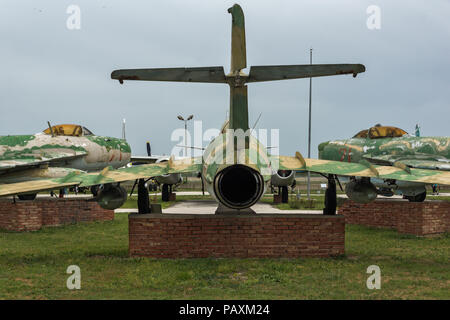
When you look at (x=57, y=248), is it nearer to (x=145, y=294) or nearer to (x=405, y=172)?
(x=145, y=294)

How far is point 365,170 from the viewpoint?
10.5m

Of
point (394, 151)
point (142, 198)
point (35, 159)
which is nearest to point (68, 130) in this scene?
point (35, 159)

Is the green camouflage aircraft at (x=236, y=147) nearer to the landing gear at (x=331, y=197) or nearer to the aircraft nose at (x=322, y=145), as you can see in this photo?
the landing gear at (x=331, y=197)

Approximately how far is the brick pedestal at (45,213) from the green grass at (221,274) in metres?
2.84

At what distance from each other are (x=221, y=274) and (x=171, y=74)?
4114 millimetres

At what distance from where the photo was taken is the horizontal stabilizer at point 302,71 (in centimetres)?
891

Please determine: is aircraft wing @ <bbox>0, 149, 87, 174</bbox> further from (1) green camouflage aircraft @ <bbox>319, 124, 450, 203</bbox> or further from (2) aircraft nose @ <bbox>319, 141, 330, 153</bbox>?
(1) green camouflage aircraft @ <bbox>319, 124, 450, 203</bbox>

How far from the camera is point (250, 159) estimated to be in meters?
8.68

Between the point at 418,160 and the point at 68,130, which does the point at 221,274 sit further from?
the point at 68,130

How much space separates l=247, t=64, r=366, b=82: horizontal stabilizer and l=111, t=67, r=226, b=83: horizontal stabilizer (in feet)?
2.73

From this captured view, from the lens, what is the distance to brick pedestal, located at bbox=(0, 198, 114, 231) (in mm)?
15176
